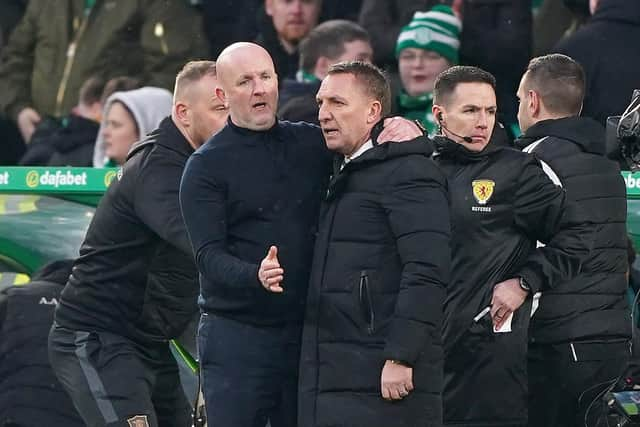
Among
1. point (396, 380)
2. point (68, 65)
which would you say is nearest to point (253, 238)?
point (396, 380)

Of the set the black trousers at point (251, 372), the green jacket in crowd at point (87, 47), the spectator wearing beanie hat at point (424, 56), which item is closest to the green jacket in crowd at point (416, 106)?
the spectator wearing beanie hat at point (424, 56)

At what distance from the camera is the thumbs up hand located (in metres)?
6.07

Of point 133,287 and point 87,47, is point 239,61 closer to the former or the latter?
point 133,287

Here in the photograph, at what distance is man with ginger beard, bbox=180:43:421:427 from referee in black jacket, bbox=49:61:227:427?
2.16ft

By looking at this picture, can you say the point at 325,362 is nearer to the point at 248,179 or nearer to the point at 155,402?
→ the point at 248,179

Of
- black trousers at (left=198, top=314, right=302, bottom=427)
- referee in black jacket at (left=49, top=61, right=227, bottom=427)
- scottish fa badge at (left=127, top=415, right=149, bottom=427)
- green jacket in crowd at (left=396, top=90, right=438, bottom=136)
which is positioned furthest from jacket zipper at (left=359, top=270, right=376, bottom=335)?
green jacket in crowd at (left=396, top=90, right=438, bottom=136)

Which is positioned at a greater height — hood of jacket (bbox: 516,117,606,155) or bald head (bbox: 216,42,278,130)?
bald head (bbox: 216,42,278,130)

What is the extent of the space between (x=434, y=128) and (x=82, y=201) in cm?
201

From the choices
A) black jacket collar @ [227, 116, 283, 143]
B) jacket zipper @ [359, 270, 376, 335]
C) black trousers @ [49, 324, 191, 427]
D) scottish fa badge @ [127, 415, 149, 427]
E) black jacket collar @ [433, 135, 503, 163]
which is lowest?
scottish fa badge @ [127, 415, 149, 427]

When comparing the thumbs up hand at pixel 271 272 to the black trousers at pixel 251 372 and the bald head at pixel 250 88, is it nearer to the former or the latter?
the black trousers at pixel 251 372

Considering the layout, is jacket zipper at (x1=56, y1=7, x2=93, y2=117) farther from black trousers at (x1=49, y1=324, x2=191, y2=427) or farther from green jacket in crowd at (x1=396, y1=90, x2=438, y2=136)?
black trousers at (x1=49, y1=324, x2=191, y2=427)

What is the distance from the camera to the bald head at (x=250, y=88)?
6629mm

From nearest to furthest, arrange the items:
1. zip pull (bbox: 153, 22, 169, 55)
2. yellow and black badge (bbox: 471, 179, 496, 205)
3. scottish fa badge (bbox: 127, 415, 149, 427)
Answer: yellow and black badge (bbox: 471, 179, 496, 205), scottish fa badge (bbox: 127, 415, 149, 427), zip pull (bbox: 153, 22, 169, 55)

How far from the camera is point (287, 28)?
36.1 ft
